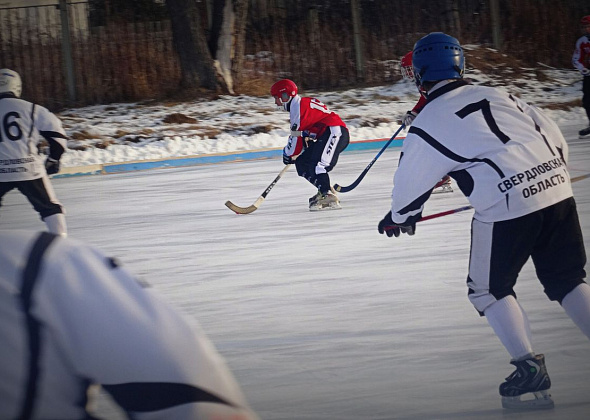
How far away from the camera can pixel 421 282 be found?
4789 mm

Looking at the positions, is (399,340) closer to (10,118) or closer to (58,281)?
(58,281)

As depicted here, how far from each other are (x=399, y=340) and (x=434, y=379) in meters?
0.55

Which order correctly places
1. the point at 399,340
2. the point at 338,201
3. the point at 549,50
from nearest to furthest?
1. the point at 399,340
2. the point at 338,201
3. the point at 549,50

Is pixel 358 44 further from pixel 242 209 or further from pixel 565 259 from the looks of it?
pixel 565 259

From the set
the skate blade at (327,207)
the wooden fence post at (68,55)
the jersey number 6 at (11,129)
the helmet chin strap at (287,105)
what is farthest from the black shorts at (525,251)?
the wooden fence post at (68,55)

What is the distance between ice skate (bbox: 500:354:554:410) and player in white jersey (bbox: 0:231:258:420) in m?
2.00

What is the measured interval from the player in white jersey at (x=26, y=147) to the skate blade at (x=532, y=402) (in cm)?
404

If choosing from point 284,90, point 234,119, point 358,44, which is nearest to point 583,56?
point 284,90

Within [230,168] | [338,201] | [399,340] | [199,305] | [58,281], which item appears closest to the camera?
[58,281]

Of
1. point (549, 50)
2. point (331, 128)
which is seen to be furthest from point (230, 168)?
point (549, 50)

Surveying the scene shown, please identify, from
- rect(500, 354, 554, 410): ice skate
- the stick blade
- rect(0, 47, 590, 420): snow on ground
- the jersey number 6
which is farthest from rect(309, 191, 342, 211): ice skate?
rect(500, 354, 554, 410): ice skate

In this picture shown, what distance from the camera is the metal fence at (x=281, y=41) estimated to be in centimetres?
1919

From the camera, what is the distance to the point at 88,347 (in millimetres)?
895

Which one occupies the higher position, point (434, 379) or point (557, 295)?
point (557, 295)
